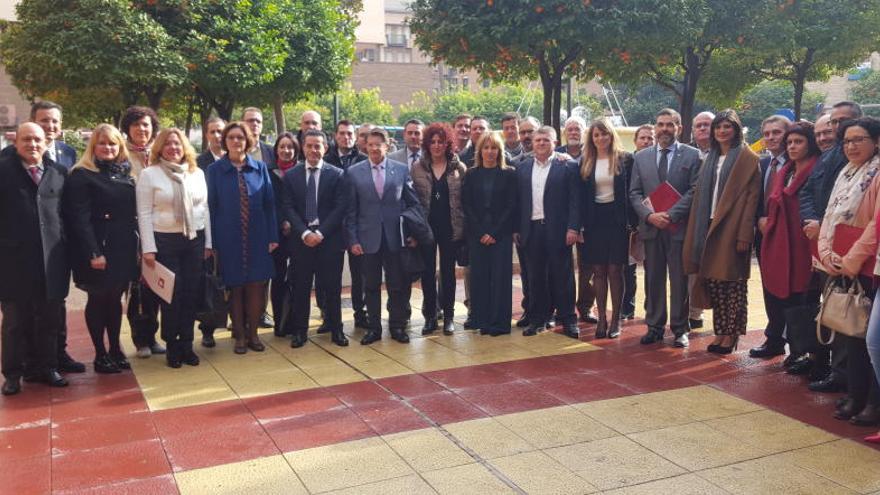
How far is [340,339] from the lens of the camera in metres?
6.89

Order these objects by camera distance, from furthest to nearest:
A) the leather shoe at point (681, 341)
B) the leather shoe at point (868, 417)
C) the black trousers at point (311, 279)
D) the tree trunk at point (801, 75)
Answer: the tree trunk at point (801, 75) → the black trousers at point (311, 279) → the leather shoe at point (681, 341) → the leather shoe at point (868, 417)

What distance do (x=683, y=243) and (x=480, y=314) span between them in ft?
6.26

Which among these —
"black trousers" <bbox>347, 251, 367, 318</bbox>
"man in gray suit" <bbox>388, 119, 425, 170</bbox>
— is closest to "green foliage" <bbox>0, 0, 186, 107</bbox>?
"man in gray suit" <bbox>388, 119, 425, 170</bbox>

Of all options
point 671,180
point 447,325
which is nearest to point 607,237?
point 671,180

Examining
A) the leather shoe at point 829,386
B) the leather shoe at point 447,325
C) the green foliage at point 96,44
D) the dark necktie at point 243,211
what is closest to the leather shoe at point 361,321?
the leather shoe at point 447,325

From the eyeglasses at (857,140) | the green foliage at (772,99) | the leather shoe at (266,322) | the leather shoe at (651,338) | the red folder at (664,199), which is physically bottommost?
the leather shoe at (266,322)

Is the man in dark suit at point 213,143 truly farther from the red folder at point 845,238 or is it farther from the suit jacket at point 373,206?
the red folder at point 845,238

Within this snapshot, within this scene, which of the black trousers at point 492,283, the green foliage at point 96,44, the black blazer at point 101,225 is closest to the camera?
the black blazer at point 101,225

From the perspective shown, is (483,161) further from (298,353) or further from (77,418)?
(77,418)

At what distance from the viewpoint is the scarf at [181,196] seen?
234 inches

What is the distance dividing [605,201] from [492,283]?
1.24 metres

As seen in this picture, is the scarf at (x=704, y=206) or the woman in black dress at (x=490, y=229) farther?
the woman in black dress at (x=490, y=229)

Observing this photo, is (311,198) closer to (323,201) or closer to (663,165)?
(323,201)

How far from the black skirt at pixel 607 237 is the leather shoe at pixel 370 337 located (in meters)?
1.98
